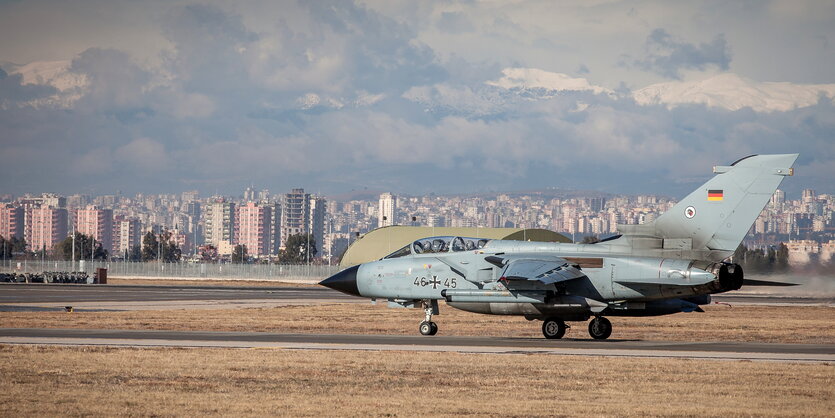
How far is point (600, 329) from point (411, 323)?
9.18 m

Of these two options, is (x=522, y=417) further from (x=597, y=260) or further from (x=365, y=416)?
(x=597, y=260)

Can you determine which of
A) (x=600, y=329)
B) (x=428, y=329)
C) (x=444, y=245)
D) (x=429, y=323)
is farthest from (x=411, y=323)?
(x=600, y=329)

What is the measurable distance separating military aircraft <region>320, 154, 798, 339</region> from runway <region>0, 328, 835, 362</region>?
1045 mm

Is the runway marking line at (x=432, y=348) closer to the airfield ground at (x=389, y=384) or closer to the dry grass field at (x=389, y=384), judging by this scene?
the airfield ground at (x=389, y=384)

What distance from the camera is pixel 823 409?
1725cm

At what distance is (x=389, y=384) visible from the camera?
19.8 meters

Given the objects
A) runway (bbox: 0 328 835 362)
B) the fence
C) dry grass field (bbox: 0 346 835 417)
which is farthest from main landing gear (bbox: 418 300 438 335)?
the fence

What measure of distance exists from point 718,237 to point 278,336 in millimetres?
13106

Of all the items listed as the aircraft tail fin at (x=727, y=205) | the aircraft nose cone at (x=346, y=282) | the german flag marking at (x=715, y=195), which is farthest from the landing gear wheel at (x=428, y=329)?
the german flag marking at (x=715, y=195)

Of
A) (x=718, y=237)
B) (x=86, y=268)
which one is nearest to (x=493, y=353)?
(x=718, y=237)

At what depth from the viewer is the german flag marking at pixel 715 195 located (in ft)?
100.0

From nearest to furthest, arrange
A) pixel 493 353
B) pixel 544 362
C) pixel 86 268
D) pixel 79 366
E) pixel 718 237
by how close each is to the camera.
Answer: pixel 79 366 → pixel 544 362 → pixel 493 353 → pixel 718 237 → pixel 86 268

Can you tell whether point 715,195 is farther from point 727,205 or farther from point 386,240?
point 386,240

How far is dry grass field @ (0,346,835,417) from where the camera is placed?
16859 millimetres
